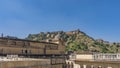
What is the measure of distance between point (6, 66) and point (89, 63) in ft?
55.8

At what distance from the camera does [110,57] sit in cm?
3431

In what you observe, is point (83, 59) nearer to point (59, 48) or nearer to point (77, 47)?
point (59, 48)

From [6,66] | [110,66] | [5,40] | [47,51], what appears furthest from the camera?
[47,51]

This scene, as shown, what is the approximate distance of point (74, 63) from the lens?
41688 millimetres

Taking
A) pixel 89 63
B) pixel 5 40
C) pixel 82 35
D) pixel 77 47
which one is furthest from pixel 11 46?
pixel 82 35

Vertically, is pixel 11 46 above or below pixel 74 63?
above

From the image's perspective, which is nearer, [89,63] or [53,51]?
[89,63]

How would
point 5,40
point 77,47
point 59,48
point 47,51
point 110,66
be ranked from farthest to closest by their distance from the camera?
point 77,47
point 59,48
point 47,51
point 5,40
point 110,66

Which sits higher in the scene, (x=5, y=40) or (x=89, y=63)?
(x=5, y=40)

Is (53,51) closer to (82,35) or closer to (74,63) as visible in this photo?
(74,63)

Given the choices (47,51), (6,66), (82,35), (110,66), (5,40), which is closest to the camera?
(6,66)

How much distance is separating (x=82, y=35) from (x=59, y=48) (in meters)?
91.0

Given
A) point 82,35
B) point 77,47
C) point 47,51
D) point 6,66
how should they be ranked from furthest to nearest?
point 82,35 → point 77,47 → point 47,51 → point 6,66

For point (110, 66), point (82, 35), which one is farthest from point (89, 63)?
point (82, 35)
